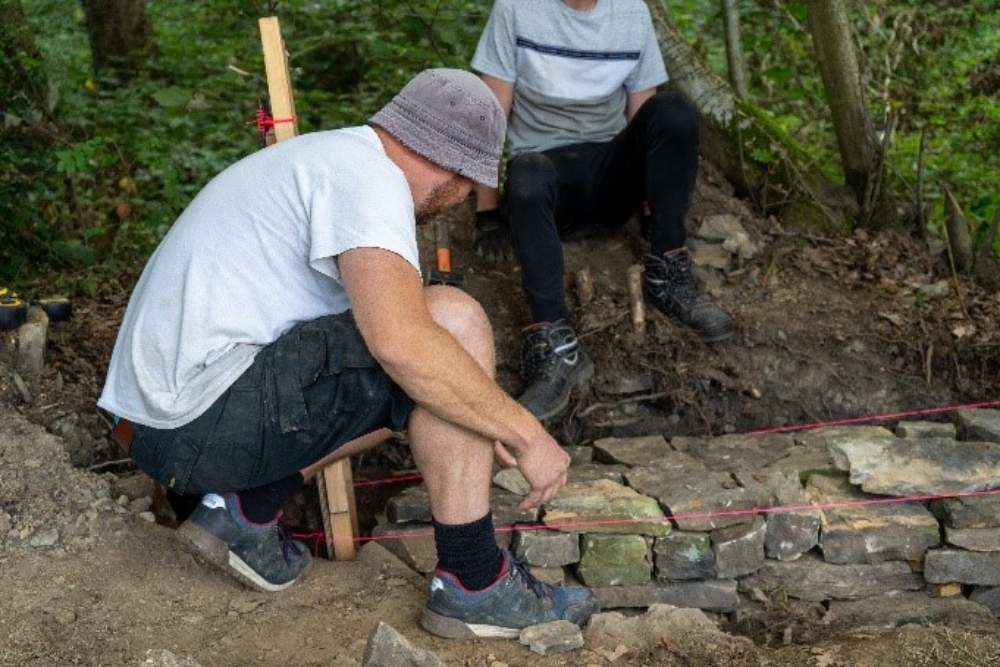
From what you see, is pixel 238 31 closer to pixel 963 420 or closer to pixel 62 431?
pixel 62 431

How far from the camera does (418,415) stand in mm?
2891

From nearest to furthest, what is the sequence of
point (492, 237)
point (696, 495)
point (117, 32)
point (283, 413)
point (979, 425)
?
point (283, 413)
point (696, 495)
point (979, 425)
point (492, 237)
point (117, 32)

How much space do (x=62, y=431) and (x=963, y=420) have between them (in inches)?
126

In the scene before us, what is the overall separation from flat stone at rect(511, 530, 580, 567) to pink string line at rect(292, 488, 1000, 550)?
22 mm

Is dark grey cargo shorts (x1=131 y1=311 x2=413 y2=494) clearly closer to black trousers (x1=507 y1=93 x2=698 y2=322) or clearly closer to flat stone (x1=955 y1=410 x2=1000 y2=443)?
black trousers (x1=507 y1=93 x2=698 y2=322)

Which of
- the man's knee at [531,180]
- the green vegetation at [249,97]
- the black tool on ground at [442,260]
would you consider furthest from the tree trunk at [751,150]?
the black tool on ground at [442,260]

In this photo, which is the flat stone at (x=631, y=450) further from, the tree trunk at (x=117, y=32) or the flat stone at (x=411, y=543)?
the tree trunk at (x=117, y=32)

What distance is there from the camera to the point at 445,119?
9.04ft

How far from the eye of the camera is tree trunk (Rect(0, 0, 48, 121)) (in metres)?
5.17

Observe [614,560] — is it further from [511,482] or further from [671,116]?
[671,116]

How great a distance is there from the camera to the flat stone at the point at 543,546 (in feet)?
11.6

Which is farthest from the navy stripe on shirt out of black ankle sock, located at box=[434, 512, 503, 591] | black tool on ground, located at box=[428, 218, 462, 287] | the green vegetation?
black ankle sock, located at box=[434, 512, 503, 591]

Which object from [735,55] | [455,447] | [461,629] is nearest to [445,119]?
[455,447]

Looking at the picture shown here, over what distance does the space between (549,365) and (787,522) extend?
102cm
